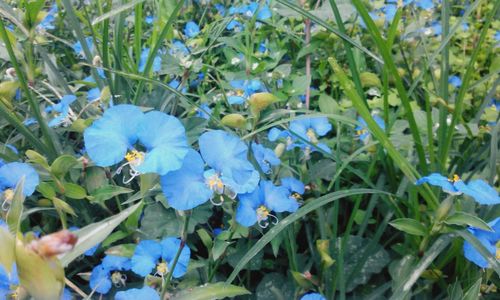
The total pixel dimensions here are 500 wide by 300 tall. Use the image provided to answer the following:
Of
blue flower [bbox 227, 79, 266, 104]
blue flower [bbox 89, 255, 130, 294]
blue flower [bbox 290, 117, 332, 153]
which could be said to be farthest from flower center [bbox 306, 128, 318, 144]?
blue flower [bbox 89, 255, 130, 294]

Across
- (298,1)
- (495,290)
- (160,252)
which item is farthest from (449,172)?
(160,252)

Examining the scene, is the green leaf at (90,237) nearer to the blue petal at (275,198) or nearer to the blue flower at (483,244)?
the blue petal at (275,198)

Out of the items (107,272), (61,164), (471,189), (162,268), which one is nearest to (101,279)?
(107,272)

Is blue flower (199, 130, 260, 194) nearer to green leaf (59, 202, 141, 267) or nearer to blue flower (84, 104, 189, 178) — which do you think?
blue flower (84, 104, 189, 178)

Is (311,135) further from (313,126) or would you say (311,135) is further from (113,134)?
(113,134)

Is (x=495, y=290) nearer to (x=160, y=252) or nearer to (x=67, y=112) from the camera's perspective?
(x=160, y=252)

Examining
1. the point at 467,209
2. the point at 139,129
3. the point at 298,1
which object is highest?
the point at 298,1
